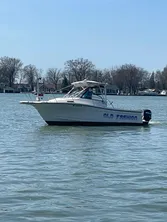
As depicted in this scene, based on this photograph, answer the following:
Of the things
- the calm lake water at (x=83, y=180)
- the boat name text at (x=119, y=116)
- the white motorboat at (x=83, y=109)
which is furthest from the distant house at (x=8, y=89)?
the calm lake water at (x=83, y=180)

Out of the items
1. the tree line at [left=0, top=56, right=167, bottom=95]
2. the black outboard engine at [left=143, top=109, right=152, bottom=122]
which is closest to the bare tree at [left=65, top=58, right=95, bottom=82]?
the tree line at [left=0, top=56, right=167, bottom=95]

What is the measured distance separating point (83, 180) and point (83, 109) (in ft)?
52.7

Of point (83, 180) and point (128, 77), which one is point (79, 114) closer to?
point (83, 180)

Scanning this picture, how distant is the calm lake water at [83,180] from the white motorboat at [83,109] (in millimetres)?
6803

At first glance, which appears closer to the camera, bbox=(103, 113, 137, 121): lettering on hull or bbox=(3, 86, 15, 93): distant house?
bbox=(103, 113, 137, 121): lettering on hull

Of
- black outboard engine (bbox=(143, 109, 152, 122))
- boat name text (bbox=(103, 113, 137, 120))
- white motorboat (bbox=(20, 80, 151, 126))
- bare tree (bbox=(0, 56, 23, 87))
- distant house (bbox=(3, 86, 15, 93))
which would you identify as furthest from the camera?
distant house (bbox=(3, 86, 15, 93))

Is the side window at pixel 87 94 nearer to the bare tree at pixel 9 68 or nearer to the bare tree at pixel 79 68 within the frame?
the bare tree at pixel 79 68

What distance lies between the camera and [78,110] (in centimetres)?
2803

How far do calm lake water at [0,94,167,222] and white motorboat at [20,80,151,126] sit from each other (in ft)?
22.3

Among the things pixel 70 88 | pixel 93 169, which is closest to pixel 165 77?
pixel 70 88

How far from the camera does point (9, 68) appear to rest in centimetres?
15850

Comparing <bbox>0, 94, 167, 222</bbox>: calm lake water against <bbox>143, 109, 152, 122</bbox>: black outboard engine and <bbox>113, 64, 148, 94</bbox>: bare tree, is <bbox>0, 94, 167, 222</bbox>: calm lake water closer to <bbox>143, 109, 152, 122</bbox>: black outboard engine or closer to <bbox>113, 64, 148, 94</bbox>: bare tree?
<bbox>143, 109, 152, 122</bbox>: black outboard engine

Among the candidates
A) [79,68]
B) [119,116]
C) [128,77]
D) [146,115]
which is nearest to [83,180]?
[119,116]

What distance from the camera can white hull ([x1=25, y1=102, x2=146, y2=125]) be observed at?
27938mm
